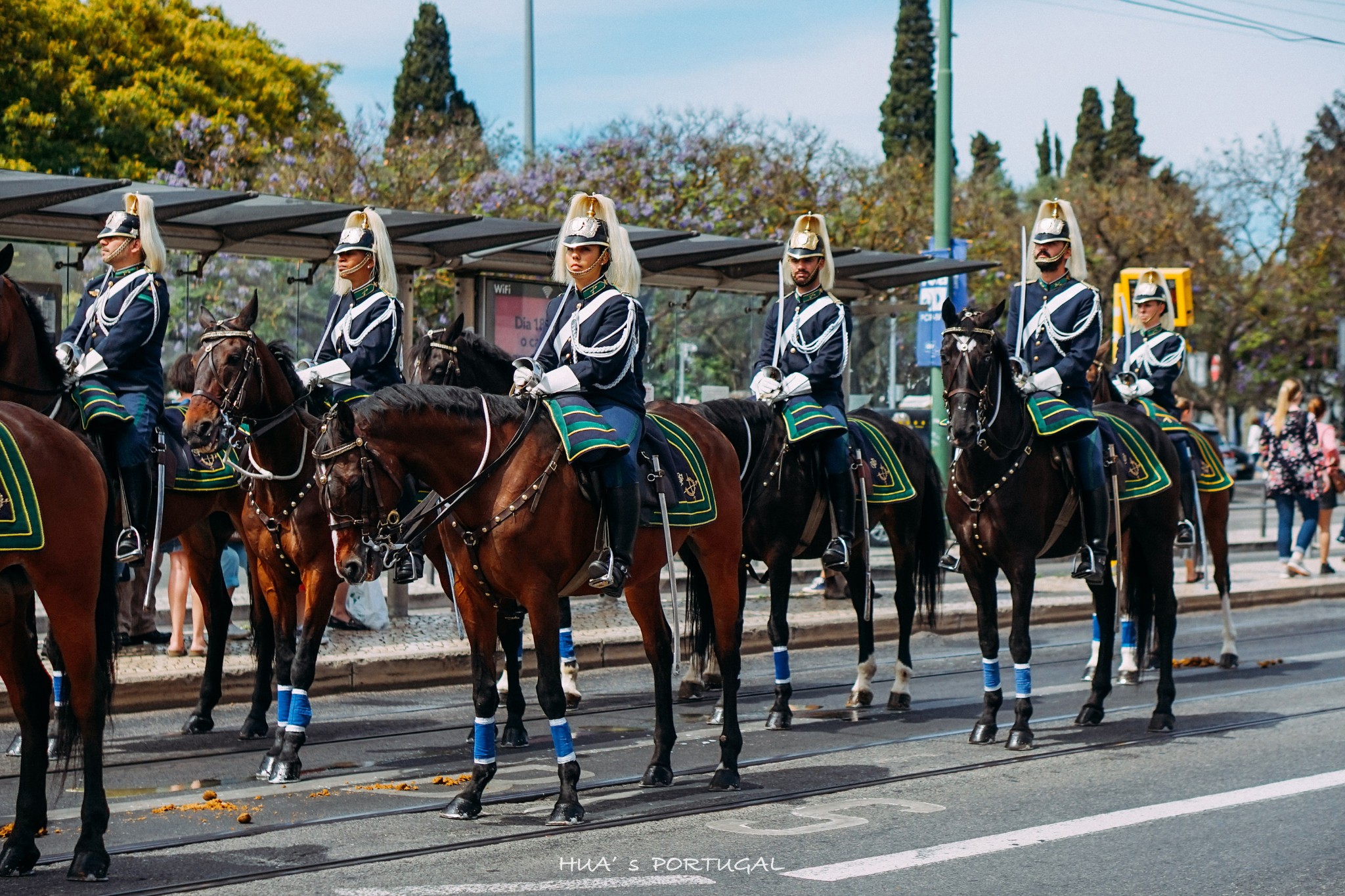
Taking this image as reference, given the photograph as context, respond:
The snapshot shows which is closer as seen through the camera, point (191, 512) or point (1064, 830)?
point (1064, 830)

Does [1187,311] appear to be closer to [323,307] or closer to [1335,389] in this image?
[323,307]

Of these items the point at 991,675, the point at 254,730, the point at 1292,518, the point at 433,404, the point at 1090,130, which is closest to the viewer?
the point at 433,404

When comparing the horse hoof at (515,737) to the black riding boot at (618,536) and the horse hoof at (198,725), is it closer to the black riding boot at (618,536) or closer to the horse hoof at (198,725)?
the horse hoof at (198,725)

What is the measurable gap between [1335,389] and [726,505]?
47.2m

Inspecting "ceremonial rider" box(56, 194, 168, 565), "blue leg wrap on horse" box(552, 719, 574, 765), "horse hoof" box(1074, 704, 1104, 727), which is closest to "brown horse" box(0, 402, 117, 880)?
"blue leg wrap on horse" box(552, 719, 574, 765)

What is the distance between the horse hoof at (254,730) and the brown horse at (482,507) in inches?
97.2

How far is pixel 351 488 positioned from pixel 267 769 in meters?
2.20

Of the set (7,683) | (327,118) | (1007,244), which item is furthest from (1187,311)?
(327,118)

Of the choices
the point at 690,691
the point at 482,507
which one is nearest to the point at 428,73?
the point at 690,691

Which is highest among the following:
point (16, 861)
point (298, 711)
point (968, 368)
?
point (968, 368)

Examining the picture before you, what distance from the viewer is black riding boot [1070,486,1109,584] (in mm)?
9945

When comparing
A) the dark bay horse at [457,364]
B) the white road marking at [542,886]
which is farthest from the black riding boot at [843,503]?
the white road marking at [542,886]

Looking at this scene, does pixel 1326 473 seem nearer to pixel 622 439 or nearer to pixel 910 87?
pixel 622 439

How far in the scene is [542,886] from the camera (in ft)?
20.3
